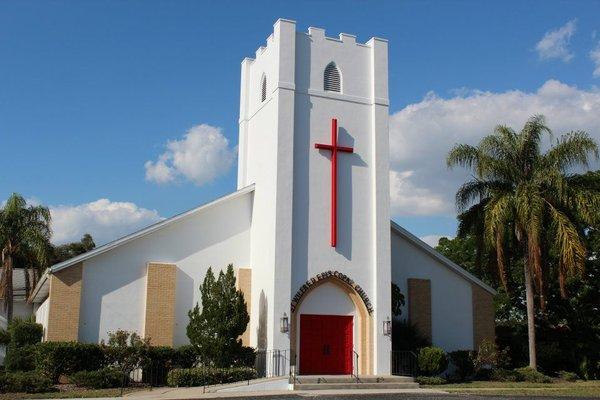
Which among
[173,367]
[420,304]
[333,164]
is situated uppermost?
[333,164]

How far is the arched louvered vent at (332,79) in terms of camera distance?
2886 centimetres

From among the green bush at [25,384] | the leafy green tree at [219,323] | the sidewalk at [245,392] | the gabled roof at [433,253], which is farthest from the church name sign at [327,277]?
the green bush at [25,384]

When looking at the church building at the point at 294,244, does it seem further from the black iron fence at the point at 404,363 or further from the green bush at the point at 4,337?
the green bush at the point at 4,337

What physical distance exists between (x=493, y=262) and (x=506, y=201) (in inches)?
137

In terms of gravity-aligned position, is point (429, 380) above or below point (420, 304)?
below

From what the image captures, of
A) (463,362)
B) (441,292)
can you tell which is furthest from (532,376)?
(441,292)

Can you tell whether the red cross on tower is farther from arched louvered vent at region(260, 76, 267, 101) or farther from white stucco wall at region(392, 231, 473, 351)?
white stucco wall at region(392, 231, 473, 351)

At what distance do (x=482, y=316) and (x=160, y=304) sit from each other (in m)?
14.9

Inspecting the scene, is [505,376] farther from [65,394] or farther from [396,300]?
Answer: [65,394]

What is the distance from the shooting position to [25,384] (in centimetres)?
2216

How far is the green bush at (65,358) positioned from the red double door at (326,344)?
7.57m

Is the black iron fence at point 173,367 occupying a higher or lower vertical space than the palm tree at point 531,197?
lower

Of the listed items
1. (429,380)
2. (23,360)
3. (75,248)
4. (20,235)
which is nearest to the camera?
(23,360)

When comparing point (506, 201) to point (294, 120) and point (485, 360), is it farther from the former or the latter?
point (294, 120)
